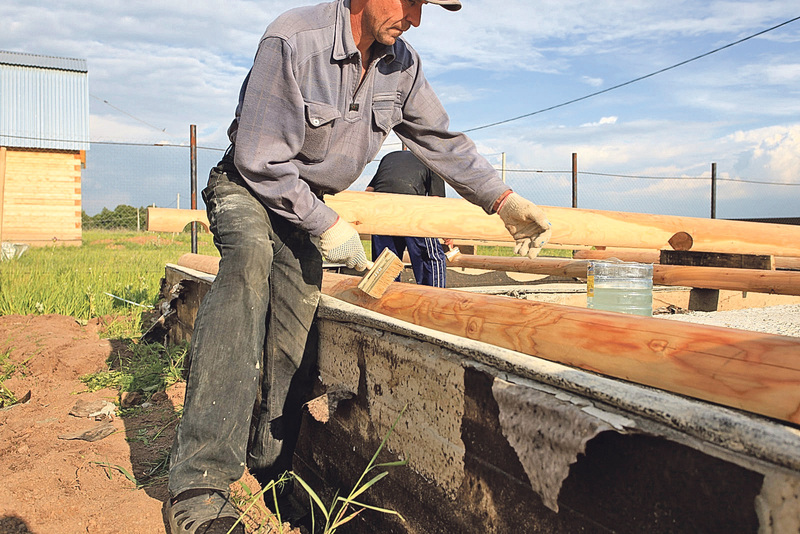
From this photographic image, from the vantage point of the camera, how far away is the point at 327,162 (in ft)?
7.22

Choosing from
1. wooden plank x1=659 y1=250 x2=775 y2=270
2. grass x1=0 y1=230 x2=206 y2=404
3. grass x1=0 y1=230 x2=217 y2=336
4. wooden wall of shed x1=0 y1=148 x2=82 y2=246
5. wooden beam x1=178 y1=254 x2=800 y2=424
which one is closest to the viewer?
wooden beam x1=178 y1=254 x2=800 y2=424

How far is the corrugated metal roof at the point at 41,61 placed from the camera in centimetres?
2273

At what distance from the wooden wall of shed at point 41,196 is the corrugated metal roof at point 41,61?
11.6ft

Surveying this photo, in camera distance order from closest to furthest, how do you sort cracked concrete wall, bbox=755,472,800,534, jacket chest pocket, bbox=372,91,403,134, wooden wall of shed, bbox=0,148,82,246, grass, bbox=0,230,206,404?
cracked concrete wall, bbox=755,472,800,534 < jacket chest pocket, bbox=372,91,403,134 < grass, bbox=0,230,206,404 < wooden wall of shed, bbox=0,148,82,246

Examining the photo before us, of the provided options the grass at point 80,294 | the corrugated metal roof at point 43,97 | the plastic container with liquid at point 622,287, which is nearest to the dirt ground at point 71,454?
the grass at point 80,294

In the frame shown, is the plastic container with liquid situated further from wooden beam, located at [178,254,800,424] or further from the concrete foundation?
the concrete foundation

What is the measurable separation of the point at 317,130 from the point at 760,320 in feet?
7.94

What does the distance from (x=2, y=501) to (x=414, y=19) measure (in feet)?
7.46

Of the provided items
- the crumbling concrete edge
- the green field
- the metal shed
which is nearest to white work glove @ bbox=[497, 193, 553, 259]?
the crumbling concrete edge

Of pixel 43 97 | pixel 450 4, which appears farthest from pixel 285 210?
pixel 43 97

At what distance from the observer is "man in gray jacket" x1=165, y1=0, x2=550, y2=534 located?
6.03 feet

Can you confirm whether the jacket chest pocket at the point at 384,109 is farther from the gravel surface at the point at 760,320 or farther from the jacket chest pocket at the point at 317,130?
the gravel surface at the point at 760,320

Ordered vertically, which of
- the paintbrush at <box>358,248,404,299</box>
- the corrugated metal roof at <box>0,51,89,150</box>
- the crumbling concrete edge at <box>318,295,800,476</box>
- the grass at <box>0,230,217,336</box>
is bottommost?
the grass at <box>0,230,217,336</box>

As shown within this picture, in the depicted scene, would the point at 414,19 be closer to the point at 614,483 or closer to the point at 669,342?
the point at 669,342
